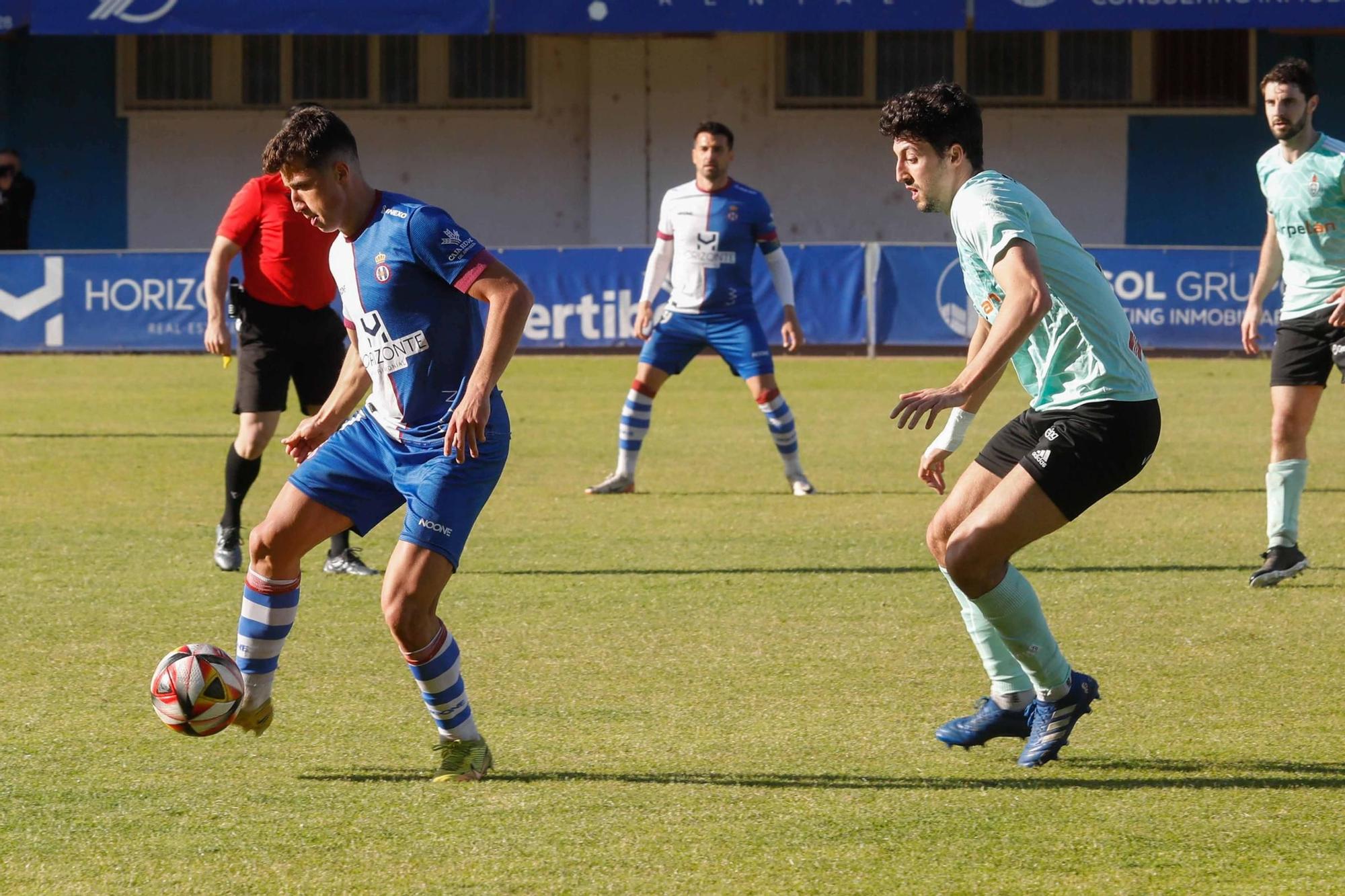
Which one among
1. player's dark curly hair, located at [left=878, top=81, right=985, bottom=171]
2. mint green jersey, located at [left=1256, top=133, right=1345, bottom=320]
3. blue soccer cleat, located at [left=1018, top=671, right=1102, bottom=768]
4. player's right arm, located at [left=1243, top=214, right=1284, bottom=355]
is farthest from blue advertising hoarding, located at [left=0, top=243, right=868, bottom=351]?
player's dark curly hair, located at [left=878, top=81, right=985, bottom=171]

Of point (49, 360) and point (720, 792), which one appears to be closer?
point (720, 792)

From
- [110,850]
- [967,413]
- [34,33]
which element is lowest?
[110,850]

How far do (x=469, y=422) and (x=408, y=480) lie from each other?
36 cm

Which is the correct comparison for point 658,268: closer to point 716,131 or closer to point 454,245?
point 716,131

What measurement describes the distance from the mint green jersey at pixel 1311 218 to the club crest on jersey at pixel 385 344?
4.53m

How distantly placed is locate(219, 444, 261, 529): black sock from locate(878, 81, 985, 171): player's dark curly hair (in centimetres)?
449

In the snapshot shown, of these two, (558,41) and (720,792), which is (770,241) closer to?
(720,792)

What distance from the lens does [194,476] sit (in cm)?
1158

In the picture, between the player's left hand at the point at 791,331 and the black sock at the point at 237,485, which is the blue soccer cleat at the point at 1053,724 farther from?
the player's left hand at the point at 791,331

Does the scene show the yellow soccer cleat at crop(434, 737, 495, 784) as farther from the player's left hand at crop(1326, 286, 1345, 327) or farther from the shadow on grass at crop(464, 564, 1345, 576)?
the player's left hand at crop(1326, 286, 1345, 327)

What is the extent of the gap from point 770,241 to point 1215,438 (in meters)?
4.37

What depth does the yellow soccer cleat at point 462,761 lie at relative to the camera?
4996mm

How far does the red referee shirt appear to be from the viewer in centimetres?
825

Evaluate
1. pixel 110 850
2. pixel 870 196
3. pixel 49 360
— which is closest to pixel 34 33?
pixel 49 360
